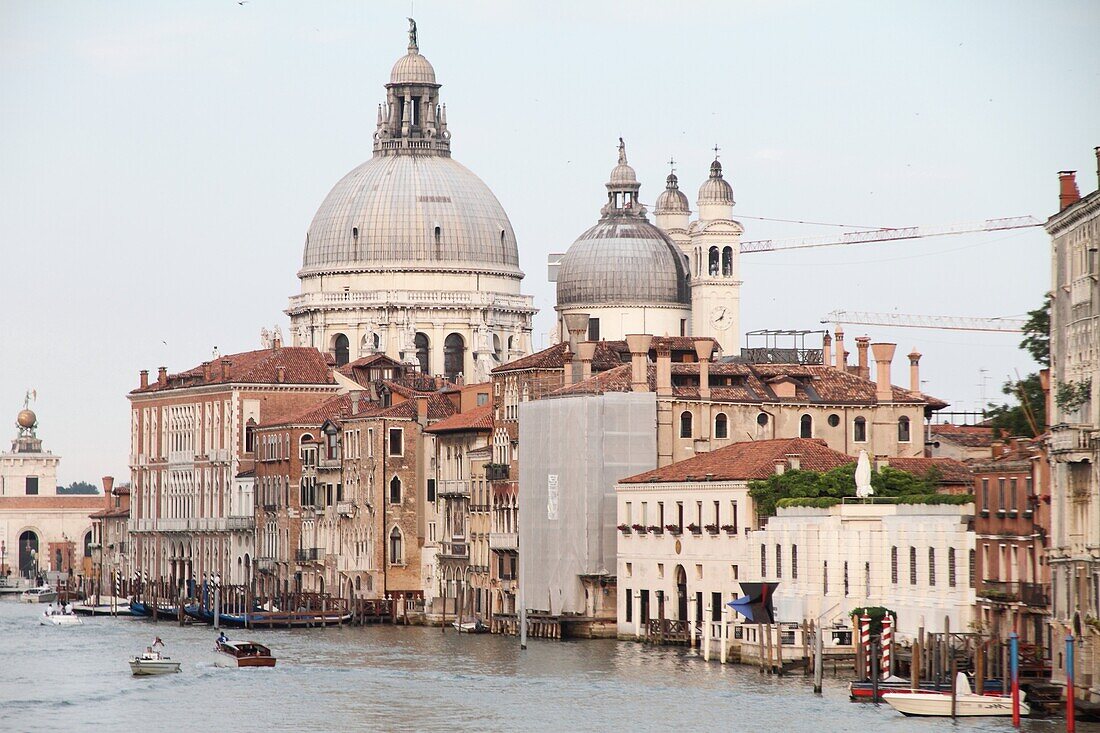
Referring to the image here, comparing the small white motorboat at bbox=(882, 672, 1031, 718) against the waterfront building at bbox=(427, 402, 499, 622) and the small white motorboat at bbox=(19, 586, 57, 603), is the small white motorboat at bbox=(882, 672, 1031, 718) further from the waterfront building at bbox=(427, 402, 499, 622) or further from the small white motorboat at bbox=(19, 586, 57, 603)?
the small white motorboat at bbox=(19, 586, 57, 603)

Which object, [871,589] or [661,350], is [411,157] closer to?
[661,350]

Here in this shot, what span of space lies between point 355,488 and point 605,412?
885 inches

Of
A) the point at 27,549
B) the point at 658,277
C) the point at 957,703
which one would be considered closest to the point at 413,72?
the point at 658,277

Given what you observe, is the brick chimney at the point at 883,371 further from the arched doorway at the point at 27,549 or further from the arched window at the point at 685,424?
the arched doorway at the point at 27,549

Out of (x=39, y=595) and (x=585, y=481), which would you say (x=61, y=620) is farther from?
(x=39, y=595)

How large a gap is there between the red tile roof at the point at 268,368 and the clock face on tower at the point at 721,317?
1600 cm

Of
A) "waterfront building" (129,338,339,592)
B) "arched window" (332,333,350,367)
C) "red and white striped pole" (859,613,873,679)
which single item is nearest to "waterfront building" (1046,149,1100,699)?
"red and white striped pole" (859,613,873,679)

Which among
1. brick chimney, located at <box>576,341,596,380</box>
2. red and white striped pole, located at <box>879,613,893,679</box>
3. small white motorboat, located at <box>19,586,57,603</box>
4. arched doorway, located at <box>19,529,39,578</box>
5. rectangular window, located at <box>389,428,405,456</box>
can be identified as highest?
brick chimney, located at <box>576,341,596,380</box>

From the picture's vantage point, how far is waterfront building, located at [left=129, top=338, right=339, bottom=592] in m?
122

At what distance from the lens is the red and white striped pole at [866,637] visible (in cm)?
6234

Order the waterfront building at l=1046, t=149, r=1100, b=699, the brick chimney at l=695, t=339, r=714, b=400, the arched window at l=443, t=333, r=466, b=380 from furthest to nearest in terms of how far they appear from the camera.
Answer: the arched window at l=443, t=333, r=466, b=380, the brick chimney at l=695, t=339, r=714, b=400, the waterfront building at l=1046, t=149, r=1100, b=699

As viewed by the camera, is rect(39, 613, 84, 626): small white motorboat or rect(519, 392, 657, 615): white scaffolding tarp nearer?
rect(519, 392, 657, 615): white scaffolding tarp

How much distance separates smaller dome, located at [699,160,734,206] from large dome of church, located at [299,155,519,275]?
15684mm

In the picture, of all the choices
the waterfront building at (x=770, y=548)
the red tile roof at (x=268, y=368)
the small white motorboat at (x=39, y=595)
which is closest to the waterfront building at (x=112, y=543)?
the small white motorboat at (x=39, y=595)
